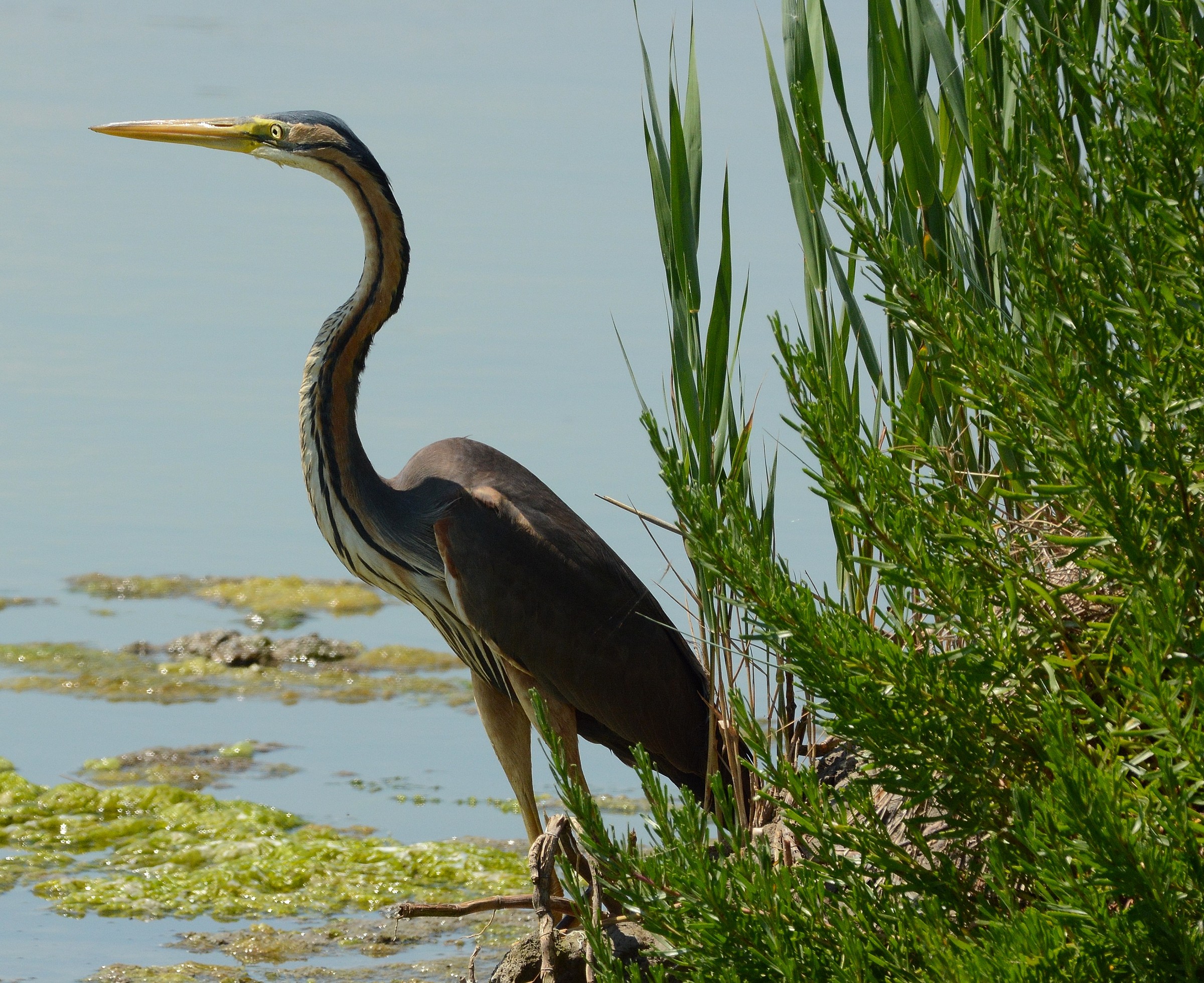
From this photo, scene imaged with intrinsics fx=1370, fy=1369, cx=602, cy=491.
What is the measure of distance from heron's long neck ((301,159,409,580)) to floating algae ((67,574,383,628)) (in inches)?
177

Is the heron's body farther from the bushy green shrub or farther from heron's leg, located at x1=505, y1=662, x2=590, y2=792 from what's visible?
the bushy green shrub

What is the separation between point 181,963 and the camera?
4.30 metres

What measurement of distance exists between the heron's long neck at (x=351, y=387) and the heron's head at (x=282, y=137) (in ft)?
0.08

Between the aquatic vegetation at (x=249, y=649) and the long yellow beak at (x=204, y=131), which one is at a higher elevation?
the long yellow beak at (x=204, y=131)

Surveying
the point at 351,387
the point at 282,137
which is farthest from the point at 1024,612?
the point at 282,137

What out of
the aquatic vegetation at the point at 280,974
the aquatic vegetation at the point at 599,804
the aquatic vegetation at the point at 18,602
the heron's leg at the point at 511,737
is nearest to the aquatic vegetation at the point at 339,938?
the aquatic vegetation at the point at 280,974

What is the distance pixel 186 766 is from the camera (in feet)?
20.4

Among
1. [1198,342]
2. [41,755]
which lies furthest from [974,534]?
[41,755]

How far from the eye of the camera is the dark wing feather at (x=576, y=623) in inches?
152

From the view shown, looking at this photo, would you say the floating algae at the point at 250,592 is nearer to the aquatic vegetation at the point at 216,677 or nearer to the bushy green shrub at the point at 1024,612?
the aquatic vegetation at the point at 216,677

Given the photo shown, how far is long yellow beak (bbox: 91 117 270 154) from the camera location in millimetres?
4312

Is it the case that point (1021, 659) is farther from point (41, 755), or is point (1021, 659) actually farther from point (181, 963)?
point (41, 755)

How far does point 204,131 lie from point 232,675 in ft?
13.0

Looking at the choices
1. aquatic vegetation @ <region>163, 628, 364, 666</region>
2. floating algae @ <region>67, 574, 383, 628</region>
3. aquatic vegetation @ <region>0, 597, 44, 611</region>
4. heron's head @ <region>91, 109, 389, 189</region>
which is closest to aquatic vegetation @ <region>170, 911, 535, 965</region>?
heron's head @ <region>91, 109, 389, 189</region>
